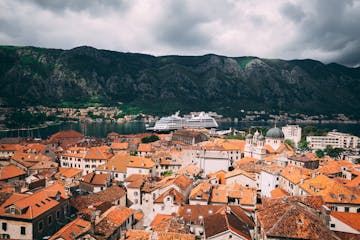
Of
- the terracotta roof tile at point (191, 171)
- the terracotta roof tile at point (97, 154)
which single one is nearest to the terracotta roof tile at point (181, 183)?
the terracotta roof tile at point (191, 171)

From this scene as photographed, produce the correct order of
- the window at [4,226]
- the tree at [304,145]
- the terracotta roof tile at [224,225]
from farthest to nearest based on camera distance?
1. the tree at [304,145]
2. the window at [4,226]
3. the terracotta roof tile at [224,225]

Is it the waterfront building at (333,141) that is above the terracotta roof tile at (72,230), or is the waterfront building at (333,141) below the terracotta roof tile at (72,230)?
below

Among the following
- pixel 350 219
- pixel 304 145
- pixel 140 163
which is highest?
pixel 350 219

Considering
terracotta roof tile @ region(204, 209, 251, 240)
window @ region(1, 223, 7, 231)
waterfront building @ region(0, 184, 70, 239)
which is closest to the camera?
terracotta roof tile @ region(204, 209, 251, 240)

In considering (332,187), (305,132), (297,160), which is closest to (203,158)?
(297,160)

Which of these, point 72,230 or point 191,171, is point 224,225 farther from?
point 191,171

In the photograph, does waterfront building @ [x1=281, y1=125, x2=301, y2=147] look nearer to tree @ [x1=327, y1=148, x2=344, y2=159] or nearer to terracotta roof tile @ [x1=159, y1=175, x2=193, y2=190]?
tree @ [x1=327, y1=148, x2=344, y2=159]

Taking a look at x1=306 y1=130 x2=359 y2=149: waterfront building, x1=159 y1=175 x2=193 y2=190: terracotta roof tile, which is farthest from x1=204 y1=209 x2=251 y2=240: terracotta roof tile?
x1=306 y1=130 x2=359 y2=149: waterfront building

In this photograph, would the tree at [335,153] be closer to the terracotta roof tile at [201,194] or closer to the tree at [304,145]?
the tree at [304,145]

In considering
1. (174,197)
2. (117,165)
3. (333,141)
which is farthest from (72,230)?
(333,141)

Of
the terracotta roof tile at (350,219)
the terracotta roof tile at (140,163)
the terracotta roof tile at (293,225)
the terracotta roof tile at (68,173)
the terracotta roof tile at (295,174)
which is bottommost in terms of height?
the terracotta roof tile at (68,173)

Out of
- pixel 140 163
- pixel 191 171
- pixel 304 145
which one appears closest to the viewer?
pixel 191 171

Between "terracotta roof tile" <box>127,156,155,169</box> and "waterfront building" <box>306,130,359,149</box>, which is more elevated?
"terracotta roof tile" <box>127,156,155,169</box>

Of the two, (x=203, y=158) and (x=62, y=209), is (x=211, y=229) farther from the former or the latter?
(x=203, y=158)
